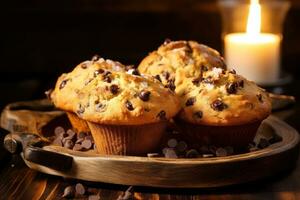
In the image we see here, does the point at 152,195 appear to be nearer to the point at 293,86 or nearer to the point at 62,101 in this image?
the point at 62,101

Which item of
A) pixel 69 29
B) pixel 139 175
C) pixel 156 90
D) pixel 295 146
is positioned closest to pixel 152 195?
pixel 139 175

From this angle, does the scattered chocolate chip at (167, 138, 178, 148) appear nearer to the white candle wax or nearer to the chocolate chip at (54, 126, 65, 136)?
the chocolate chip at (54, 126, 65, 136)

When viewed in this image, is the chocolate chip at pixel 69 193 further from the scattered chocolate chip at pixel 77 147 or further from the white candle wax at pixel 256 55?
the white candle wax at pixel 256 55

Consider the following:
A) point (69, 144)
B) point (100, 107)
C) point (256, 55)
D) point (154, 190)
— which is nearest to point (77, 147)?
point (69, 144)

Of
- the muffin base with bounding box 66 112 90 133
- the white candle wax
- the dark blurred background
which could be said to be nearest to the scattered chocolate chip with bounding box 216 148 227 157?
the muffin base with bounding box 66 112 90 133

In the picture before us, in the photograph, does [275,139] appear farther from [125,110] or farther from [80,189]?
[80,189]

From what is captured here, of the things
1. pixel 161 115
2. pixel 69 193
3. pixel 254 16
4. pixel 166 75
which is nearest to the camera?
pixel 69 193

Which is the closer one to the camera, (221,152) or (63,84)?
(221,152)
